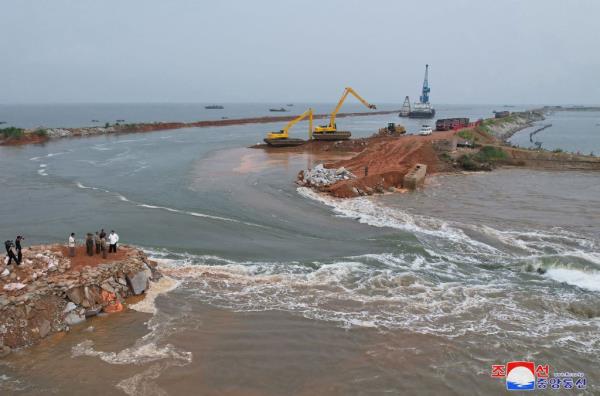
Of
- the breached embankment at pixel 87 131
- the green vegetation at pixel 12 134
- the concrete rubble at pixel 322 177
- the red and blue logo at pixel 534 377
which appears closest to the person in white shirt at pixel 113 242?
the red and blue logo at pixel 534 377

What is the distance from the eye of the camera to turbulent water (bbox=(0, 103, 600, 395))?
1017 cm

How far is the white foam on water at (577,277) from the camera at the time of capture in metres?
15.3

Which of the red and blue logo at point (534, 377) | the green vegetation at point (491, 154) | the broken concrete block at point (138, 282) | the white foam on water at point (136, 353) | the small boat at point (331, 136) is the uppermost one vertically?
the small boat at point (331, 136)

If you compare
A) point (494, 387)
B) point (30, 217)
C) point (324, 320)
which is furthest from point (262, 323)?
point (30, 217)

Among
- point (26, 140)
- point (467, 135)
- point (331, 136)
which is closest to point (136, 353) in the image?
point (331, 136)

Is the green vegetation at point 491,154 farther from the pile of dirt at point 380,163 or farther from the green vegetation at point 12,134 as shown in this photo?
the green vegetation at point 12,134

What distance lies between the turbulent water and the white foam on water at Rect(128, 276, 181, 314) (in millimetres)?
69

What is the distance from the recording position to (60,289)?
40.4ft

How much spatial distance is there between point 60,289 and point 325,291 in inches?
321

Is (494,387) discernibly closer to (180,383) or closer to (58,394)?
(180,383)

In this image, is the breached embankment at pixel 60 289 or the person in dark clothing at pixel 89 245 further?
the person in dark clothing at pixel 89 245

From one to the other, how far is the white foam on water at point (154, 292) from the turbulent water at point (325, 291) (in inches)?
2.7

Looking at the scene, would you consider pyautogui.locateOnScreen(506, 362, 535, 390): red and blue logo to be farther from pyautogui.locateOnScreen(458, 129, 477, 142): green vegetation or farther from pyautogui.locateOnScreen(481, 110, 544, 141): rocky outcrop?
pyautogui.locateOnScreen(481, 110, 544, 141): rocky outcrop

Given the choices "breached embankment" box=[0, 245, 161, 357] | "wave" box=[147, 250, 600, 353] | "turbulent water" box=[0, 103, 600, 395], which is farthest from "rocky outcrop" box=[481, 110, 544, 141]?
"breached embankment" box=[0, 245, 161, 357]
